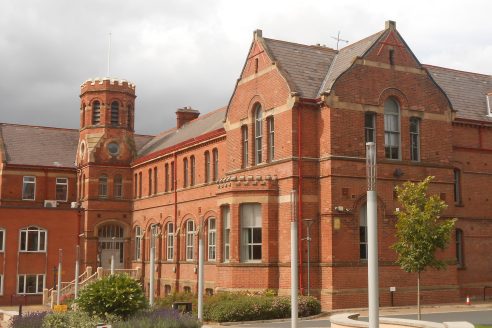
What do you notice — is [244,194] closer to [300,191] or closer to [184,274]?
[300,191]

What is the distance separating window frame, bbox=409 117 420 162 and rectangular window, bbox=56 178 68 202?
99.0 ft

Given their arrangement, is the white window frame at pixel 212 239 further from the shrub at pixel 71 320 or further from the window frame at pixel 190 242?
the shrub at pixel 71 320

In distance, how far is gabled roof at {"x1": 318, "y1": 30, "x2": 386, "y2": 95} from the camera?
30481 millimetres

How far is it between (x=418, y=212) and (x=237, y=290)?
34.8ft

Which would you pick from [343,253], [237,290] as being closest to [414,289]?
[343,253]

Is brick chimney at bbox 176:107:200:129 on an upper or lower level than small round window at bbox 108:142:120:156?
upper

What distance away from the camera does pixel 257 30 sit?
3238 centimetres

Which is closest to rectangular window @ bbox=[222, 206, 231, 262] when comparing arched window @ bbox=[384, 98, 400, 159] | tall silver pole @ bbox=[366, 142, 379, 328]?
arched window @ bbox=[384, 98, 400, 159]

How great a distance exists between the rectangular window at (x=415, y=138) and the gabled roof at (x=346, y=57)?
12.9 feet

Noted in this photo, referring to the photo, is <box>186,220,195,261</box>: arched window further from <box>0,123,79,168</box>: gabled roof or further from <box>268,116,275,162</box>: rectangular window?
<box>0,123,79,168</box>: gabled roof

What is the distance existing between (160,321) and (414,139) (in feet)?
60.9

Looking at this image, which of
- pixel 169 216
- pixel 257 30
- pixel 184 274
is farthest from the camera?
pixel 169 216

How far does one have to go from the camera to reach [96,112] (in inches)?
2013

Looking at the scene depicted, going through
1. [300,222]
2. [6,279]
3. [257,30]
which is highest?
[257,30]
